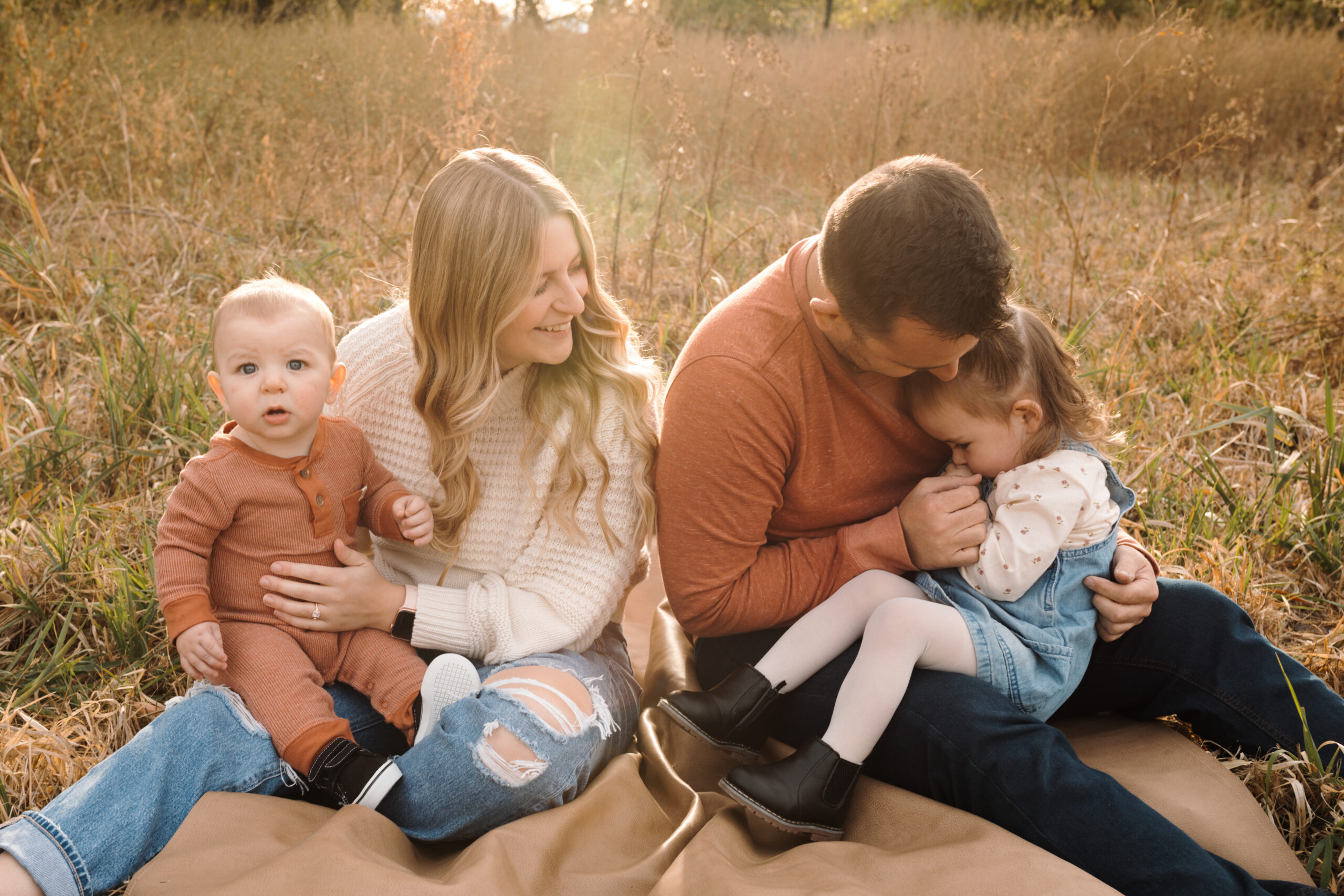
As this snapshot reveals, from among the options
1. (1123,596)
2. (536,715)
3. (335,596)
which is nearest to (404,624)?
(335,596)

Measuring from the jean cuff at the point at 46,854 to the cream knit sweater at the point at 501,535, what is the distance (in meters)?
0.67

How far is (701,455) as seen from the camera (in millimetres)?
1822

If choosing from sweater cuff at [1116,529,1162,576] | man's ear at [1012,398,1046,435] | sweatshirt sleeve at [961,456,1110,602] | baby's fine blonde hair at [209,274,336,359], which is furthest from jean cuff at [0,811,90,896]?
sweater cuff at [1116,529,1162,576]

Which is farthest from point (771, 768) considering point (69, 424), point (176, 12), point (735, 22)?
point (735, 22)

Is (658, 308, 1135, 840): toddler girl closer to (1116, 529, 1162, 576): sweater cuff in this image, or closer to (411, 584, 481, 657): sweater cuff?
(1116, 529, 1162, 576): sweater cuff

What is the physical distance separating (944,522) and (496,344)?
0.98m

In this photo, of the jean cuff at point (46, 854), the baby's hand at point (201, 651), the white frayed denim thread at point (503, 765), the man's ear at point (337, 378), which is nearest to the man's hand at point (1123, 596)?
the white frayed denim thread at point (503, 765)

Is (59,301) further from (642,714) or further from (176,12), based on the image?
(176,12)

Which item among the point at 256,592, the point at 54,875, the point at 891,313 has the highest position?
the point at 891,313

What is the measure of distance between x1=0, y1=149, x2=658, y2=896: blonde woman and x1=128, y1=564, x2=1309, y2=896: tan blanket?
0.10 meters

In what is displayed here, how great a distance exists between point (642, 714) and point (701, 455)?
663 mm

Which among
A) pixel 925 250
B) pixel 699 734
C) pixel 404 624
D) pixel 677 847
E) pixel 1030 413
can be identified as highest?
pixel 925 250

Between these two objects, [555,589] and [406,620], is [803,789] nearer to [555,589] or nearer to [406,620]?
[555,589]

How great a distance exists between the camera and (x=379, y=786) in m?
1.68
